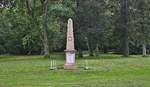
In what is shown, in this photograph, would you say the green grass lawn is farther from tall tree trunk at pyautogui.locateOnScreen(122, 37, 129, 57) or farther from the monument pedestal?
tall tree trunk at pyautogui.locateOnScreen(122, 37, 129, 57)

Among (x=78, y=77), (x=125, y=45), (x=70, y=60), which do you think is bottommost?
(x=78, y=77)

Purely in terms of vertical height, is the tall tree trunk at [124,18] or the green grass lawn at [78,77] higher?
the tall tree trunk at [124,18]

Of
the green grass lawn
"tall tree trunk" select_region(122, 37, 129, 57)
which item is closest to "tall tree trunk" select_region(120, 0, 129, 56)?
"tall tree trunk" select_region(122, 37, 129, 57)

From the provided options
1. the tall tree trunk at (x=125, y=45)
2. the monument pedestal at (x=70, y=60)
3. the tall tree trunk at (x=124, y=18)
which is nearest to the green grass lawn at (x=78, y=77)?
the monument pedestal at (x=70, y=60)

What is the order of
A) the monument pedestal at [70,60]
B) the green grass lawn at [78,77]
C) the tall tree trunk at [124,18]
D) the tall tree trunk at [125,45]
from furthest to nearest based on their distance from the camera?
the tall tree trunk at [125,45]
the tall tree trunk at [124,18]
the monument pedestal at [70,60]
the green grass lawn at [78,77]

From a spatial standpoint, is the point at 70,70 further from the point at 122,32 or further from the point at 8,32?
the point at 8,32

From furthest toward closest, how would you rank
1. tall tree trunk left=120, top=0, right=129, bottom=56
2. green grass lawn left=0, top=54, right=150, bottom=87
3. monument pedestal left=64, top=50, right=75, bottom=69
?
tall tree trunk left=120, top=0, right=129, bottom=56 → monument pedestal left=64, top=50, right=75, bottom=69 → green grass lawn left=0, top=54, right=150, bottom=87

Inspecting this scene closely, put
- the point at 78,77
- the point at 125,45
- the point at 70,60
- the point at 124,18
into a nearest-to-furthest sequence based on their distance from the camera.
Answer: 1. the point at 78,77
2. the point at 70,60
3. the point at 124,18
4. the point at 125,45

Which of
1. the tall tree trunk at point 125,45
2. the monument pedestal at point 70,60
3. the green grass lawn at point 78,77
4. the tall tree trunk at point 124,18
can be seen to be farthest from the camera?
the tall tree trunk at point 125,45

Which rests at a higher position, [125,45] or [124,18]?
[124,18]

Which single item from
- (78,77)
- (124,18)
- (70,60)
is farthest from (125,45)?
(78,77)

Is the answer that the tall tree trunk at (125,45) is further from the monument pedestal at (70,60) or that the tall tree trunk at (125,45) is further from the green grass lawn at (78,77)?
the green grass lawn at (78,77)

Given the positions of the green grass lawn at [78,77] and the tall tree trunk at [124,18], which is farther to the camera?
the tall tree trunk at [124,18]

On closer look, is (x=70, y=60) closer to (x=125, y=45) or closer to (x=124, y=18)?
(x=124, y=18)
